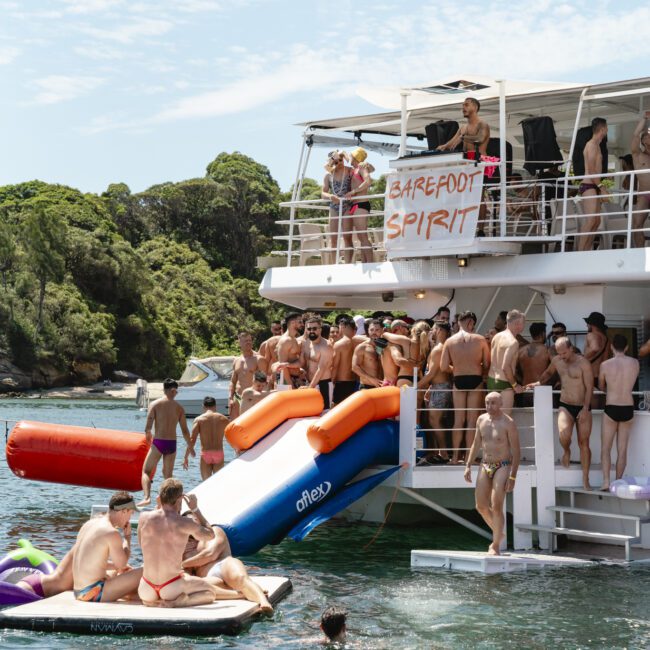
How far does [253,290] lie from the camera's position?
8131cm

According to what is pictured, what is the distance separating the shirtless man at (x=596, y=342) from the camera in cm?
1449

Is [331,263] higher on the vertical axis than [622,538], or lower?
higher

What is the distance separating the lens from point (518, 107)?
18.1 metres

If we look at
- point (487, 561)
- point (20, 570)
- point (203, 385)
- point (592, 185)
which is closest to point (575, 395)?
point (487, 561)

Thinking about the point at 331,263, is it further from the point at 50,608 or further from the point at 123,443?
the point at 50,608

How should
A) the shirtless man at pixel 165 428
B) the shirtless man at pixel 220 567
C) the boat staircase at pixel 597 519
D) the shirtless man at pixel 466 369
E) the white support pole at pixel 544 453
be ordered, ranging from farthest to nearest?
the shirtless man at pixel 165 428, the shirtless man at pixel 466 369, the white support pole at pixel 544 453, the boat staircase at pixel 597 519, the shirtless man at pixel 220 567

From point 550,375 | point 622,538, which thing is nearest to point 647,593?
point 622,538

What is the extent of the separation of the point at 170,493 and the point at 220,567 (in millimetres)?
1169

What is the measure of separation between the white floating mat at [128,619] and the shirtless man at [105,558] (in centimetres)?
27

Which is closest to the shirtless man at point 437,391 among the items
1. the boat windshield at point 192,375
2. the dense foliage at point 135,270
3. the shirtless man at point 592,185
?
the shirtless man at point 592,185

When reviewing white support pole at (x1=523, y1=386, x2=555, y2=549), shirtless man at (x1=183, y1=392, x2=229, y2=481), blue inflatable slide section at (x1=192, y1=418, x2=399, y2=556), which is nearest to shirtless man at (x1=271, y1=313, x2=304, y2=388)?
shirtless man at (x1=183, y1=392, x2=229, y2=481)

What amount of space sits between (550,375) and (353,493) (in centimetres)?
276

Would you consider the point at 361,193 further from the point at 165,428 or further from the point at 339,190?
the point at 165,428

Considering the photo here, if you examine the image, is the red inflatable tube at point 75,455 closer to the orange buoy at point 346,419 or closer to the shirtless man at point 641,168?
the orange buoy at point 346,419
